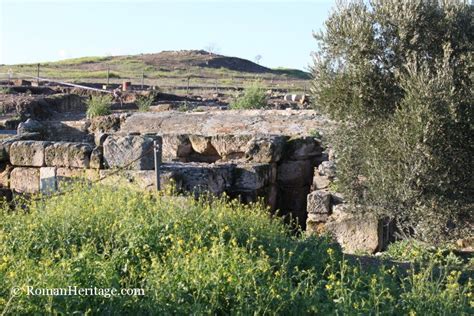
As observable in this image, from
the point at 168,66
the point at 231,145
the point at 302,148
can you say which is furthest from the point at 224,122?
the point at 168,66

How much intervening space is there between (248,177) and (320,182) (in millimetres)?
1278

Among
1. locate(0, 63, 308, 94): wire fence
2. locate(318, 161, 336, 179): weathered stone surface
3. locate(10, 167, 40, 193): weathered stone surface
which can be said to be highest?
locate(0, 63, 308, 94): wire fence

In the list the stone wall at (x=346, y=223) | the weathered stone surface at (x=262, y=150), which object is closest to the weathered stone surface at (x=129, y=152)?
the weathered stone surface at (x=262, y=150)

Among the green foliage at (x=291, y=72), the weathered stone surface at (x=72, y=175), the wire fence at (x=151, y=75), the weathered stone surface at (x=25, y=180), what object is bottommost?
the weathered stone surface at (x=25, y=180)

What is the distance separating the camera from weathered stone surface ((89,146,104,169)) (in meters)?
10.2

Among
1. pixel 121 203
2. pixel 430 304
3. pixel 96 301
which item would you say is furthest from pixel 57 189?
pixel 430 304

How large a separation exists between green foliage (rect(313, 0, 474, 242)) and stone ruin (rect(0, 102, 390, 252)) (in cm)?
58

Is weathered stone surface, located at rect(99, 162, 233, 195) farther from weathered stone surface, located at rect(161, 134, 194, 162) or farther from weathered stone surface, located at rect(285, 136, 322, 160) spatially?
weathered stone surface, located at rect(285, 136, 322, 160)

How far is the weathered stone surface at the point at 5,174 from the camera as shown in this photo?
10820 millimetres

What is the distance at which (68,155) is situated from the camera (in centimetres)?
1036

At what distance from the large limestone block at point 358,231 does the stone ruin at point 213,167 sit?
0.04ft

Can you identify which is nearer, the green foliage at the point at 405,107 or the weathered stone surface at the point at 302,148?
the green foliage at the point at 405,107

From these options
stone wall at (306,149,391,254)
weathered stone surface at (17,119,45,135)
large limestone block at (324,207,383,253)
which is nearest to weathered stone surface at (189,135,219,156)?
stone wall at (306,149,391,254)

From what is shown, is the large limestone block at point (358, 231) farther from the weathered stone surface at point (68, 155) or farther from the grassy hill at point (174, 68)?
the grassy hill at point (174, 68)
